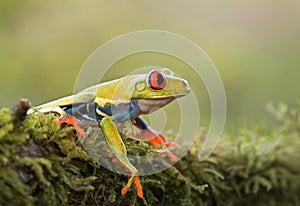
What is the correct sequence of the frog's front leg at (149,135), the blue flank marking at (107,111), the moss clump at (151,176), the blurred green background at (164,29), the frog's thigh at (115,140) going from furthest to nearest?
the blurred green background at (164,29)
the frog's front leg at (149,135)
the blue flank marking at (107,111)
the frog's thigh at (115,140)
the moss clump at (151,176)

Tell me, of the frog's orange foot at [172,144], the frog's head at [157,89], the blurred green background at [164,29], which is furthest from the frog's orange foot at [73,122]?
the blurred green background at [164,29]

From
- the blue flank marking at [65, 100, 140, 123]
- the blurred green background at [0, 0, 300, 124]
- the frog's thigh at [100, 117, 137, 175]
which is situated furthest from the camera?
the blurred green background at [0, 0, 300, 124]

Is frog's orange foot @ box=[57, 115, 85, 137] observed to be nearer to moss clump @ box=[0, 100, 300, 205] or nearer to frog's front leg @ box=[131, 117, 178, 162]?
moss clump @ box=[0, 100, 300, 205]

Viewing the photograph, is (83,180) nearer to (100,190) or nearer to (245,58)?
(100,190)

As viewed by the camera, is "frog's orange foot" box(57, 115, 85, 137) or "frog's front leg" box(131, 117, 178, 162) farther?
"frog's front leg" box(131, 117, 178, 162)

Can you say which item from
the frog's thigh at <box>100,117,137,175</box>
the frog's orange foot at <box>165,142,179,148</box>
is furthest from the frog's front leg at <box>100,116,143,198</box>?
the frog's orange foot at <box>165,142,179,148</box>

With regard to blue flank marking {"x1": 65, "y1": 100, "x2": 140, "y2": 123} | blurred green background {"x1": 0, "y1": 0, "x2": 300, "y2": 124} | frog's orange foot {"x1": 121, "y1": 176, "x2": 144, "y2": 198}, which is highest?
blurred green background {"x1": 0, "y1": 0, "x2": 300, "y2": 124}

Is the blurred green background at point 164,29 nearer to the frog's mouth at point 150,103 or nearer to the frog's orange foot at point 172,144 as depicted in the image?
the frog's orange foot at point 172,144

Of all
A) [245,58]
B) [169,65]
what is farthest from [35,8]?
[245,58]
